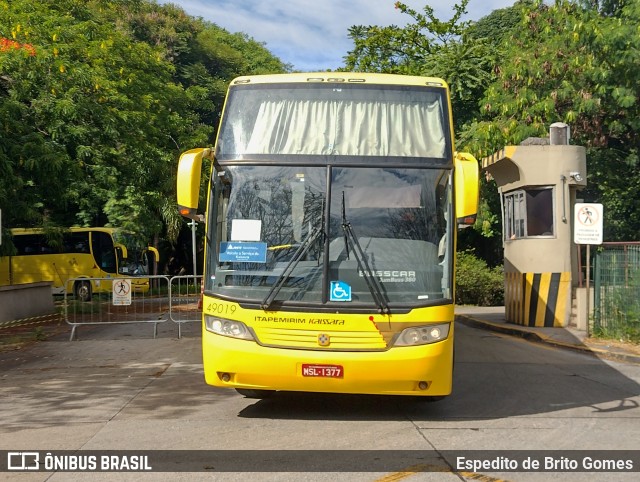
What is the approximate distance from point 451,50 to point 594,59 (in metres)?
9.53

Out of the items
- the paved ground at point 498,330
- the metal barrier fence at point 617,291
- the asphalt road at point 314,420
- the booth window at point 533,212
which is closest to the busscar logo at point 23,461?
the asphalt road at point 314,420

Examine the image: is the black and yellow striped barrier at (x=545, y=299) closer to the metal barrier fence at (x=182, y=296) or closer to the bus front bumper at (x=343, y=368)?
the metal barrier fence at (x=182, y=296)

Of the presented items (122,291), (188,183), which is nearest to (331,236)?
(188,183)

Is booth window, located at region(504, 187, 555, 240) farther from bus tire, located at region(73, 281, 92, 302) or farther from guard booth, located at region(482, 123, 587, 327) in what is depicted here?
bus tire, located at region(73, 281, 92, 302)

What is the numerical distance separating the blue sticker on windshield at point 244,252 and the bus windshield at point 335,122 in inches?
37.9

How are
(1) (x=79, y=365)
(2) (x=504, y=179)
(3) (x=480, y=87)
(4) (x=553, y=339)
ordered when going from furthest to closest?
1. (3) (x=480, y=87)
2. (2) (x=504, y=179)
3. (4) (x=553, y=339)
4. (1) (x=79, y=365)

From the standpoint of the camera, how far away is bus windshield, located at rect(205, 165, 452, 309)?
8.02 meters

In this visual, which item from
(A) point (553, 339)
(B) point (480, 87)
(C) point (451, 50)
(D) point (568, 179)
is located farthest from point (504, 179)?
(C) point (451, 50)

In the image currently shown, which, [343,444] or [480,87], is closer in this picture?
[343,444]

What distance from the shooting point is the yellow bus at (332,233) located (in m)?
7.90

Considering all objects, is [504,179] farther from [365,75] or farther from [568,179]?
[365,75]

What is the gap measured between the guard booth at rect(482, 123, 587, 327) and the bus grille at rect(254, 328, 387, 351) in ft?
36.9

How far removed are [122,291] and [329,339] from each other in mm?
9347

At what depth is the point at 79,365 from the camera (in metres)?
12.6
